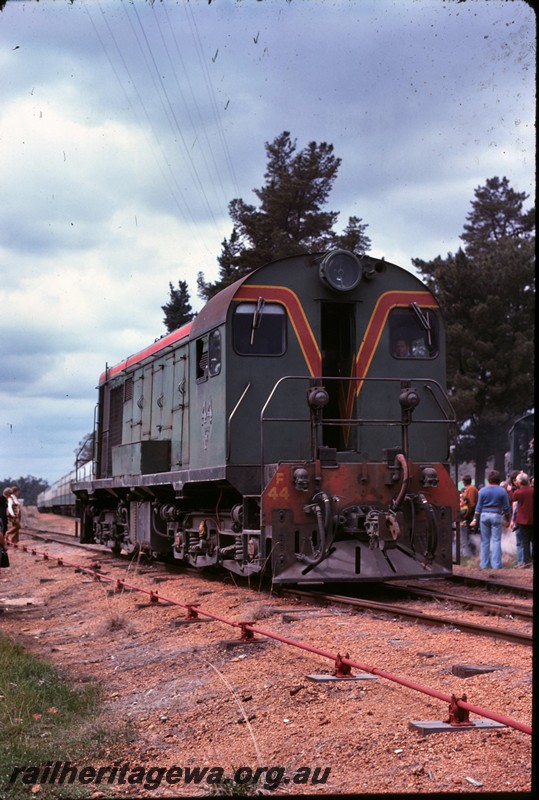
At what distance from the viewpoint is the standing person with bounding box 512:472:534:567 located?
13617 millimetres

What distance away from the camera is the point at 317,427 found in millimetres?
9594

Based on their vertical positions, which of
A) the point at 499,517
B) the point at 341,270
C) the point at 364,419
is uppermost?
the point at 341,270

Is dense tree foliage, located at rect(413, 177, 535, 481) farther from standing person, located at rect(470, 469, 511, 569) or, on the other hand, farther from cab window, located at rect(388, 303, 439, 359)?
cab window, located at rect(388, 303, 439, 359)

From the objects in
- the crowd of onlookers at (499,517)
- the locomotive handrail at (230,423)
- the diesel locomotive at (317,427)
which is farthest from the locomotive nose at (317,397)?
the crowd of onlookers at (499,517)

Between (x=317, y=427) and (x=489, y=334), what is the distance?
22704 millimetres

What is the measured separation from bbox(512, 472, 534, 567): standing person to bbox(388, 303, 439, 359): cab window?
3370 mm

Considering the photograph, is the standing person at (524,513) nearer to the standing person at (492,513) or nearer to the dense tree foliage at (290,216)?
the standing person at (492,513)

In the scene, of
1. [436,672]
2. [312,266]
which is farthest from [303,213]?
[436,672]

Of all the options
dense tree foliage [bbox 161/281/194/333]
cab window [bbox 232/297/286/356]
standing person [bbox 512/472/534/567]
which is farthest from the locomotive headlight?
dense tree foliage [bbox 161/281/194/333]

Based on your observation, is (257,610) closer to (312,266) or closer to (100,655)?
(100,655)

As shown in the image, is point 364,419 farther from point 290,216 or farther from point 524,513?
point 290,216

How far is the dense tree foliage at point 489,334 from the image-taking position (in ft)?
99.1

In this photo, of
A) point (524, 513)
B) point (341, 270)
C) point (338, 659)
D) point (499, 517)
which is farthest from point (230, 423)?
point (499, 517)

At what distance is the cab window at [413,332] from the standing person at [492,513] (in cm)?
367
